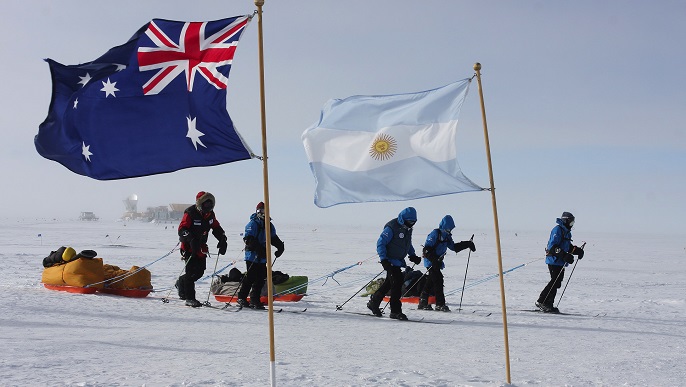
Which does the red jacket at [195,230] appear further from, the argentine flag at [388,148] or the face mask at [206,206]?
the argentine flag at [388,148]

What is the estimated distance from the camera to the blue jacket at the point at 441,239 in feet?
34.0

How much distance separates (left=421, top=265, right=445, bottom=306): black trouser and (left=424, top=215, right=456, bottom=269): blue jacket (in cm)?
15

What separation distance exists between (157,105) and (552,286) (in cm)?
766

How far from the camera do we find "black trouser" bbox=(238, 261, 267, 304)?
9.39m

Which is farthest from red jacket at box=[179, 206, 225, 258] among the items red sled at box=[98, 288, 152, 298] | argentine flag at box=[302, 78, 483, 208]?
argentine flag at box=[302, 78, 483, 208]

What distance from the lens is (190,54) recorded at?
5.67 metres

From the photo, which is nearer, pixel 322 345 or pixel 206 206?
pixel 322 345

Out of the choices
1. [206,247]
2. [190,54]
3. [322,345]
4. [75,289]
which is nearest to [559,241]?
[322,345]

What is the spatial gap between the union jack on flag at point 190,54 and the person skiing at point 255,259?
3.87 m

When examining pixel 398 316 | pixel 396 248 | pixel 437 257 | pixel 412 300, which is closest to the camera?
pixel 398 316

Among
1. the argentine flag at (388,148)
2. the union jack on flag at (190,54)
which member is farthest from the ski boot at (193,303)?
the union jack on flag at (190,54)

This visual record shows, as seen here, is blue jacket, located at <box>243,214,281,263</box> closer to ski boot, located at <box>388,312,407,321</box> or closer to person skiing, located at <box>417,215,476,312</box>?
ski boot, located at <box>388,312,407,321</box>

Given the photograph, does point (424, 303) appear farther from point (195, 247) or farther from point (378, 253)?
point (195, 247)

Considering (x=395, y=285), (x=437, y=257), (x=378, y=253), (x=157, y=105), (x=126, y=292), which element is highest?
(x=157, y=105)
